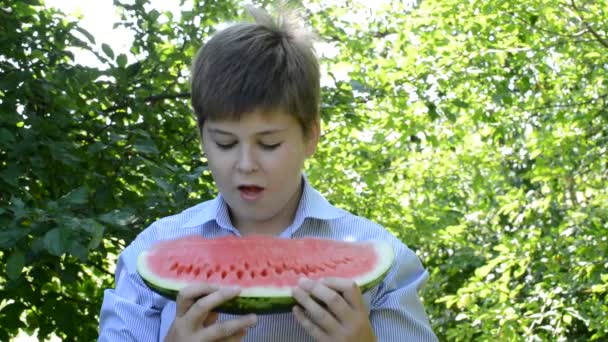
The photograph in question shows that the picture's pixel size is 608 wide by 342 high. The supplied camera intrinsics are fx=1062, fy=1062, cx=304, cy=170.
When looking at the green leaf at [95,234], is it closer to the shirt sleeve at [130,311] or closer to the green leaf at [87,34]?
the shirt sleeve at [130,311]

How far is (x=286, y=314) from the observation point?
7.06 feet

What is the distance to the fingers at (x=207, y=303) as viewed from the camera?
184 cm

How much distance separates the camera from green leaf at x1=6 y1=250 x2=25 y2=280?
3.53 meters

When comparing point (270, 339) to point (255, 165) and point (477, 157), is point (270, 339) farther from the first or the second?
point (477, 157)

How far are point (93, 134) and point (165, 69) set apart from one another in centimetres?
63

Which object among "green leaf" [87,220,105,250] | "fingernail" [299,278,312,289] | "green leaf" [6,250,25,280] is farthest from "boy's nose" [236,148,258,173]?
"green leaf" [6,250,25,280]

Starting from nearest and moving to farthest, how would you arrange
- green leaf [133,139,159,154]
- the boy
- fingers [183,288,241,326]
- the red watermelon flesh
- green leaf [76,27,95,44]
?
fingers [183,288,241,326] < the red watermelon flesh < the boy < green leaf [133,139,159,154] < green leaf [76,27,95,44]

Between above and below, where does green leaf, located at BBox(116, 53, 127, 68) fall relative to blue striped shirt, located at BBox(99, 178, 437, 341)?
below

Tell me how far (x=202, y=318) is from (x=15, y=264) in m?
1.87

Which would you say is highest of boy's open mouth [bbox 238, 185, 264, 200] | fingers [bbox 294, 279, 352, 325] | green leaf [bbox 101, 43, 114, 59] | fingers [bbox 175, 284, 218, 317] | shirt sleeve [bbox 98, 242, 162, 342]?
boy's open mouth [bbox 238, 185, 264, 200]

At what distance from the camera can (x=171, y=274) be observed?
79.7 inches

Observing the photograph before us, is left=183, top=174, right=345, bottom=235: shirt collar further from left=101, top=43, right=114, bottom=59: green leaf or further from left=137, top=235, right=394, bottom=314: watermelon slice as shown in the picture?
left=101, top=43, right=114, bottom=59: green leaf

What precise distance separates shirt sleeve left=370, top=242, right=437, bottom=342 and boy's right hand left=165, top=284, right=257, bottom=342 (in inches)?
14.0

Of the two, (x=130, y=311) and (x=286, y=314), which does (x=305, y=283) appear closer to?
(x=286, y=314)
